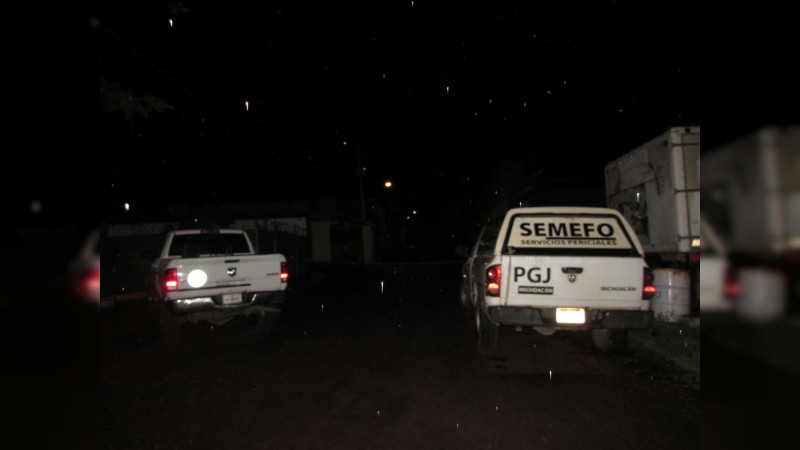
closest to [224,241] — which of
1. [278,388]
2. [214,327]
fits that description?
[214,327]

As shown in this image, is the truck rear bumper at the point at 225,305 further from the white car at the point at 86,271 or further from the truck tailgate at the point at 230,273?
the white car at the point at 86,271

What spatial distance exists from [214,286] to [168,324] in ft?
3.34

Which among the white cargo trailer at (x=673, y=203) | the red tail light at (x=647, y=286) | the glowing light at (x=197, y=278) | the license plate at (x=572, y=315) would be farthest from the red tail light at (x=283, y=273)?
the white cargo trailer at (x=673, y=203)

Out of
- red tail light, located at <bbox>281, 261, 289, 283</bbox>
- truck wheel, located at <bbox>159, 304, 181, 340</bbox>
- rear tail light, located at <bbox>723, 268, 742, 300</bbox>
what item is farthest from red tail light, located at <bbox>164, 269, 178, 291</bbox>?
rear tail light, located at <bbox>723, 268, 742, 300</bbox>

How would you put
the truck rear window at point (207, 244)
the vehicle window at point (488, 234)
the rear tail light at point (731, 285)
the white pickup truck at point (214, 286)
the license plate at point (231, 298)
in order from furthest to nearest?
1. the truck rear window at point (207, 244)
2. the vehicle window at point (488, 234)
3. the license plate at point (231, 298)
4. the white pickup truck at point (214, 286)
5. the rear tail light at point (731, 285)

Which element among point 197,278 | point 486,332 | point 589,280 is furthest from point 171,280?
point 589,280

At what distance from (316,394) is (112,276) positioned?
12072 millimetres

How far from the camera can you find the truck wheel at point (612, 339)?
6.94 m

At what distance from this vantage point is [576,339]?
8.23 m

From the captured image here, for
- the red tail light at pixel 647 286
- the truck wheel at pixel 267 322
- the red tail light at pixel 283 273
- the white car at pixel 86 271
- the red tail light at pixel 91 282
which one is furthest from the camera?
the truck wheel at pixel 267 322

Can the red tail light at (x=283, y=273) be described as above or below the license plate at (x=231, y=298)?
above

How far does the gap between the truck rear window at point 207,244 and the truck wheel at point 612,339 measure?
6500mm

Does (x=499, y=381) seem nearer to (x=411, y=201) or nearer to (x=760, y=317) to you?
(x=760, y=317)

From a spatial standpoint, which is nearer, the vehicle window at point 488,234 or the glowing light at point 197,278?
the glowing light at point 197,278
